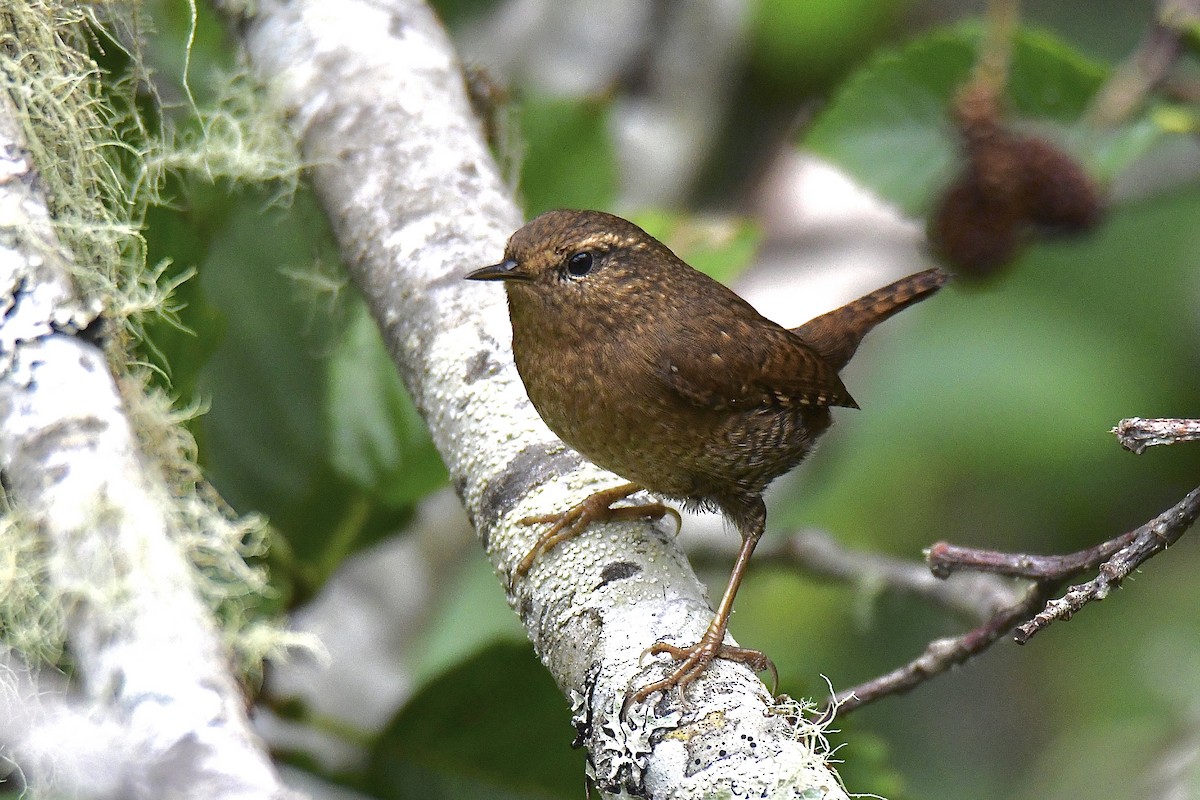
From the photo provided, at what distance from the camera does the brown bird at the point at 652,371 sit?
2.12 meters

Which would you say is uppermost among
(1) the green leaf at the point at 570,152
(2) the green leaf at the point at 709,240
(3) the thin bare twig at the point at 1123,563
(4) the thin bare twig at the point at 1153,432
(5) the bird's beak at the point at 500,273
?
(1) the green leaf at the point at 570,152

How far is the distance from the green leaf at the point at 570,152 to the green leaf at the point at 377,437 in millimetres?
577

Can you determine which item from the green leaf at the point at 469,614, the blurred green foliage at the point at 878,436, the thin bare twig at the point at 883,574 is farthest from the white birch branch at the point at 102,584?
the green leaf at the point at 469,614

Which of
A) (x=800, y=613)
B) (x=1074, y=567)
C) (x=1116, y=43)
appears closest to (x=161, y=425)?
(x=1074, y=567)

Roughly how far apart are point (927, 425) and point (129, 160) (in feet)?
10.2

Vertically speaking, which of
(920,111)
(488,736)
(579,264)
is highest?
(920,111)

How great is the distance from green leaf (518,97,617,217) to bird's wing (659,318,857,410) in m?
0.72

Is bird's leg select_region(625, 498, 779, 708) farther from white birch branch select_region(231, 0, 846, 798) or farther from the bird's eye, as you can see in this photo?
the bird's eye

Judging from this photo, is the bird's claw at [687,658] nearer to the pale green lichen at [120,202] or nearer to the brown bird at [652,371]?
the brown bird at [652,371]

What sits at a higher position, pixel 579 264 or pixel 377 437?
pixel 579 264

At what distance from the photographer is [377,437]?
271cm

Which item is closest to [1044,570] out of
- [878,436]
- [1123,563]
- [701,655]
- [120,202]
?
[1123,563]

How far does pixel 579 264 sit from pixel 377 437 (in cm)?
67

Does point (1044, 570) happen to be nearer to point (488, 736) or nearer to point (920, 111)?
point (488, 736)
